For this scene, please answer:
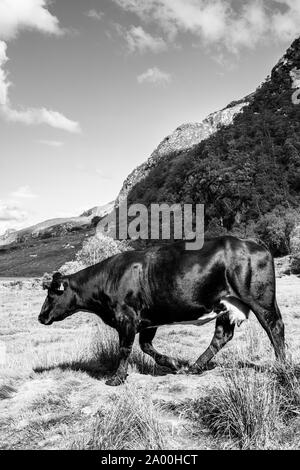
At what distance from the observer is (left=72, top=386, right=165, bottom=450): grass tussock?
428 centimetres

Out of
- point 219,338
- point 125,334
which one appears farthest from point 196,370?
point 125,334

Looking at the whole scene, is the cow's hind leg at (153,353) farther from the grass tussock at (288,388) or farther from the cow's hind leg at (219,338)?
the grass tussock at (288,388)

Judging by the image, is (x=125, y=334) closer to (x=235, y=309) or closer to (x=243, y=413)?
(x=235, y=309)

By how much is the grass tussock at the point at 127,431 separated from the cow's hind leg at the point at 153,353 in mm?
2896

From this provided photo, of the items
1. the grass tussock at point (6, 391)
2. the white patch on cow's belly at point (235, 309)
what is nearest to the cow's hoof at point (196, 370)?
the white patch on cow's belly at point (235, 309)

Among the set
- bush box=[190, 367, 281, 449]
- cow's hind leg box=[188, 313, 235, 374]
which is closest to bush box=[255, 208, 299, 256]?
cow's hind leg box=[188, 313, 235, 374]

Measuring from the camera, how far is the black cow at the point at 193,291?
718 centimetres

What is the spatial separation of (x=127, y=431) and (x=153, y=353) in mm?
3399

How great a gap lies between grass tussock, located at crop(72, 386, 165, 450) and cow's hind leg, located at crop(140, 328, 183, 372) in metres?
2.90

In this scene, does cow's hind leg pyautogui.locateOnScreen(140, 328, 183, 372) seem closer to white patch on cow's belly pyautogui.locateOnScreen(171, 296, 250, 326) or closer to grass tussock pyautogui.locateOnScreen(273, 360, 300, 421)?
white patch on cow's belly pyautogui.locateOnScreen(171, 296, 250, 326)

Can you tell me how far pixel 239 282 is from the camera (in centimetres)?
715

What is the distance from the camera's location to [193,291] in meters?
7.19

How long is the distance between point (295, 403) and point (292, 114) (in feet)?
480

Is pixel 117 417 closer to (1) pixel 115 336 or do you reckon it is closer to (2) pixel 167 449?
(2) pixel 167 449
